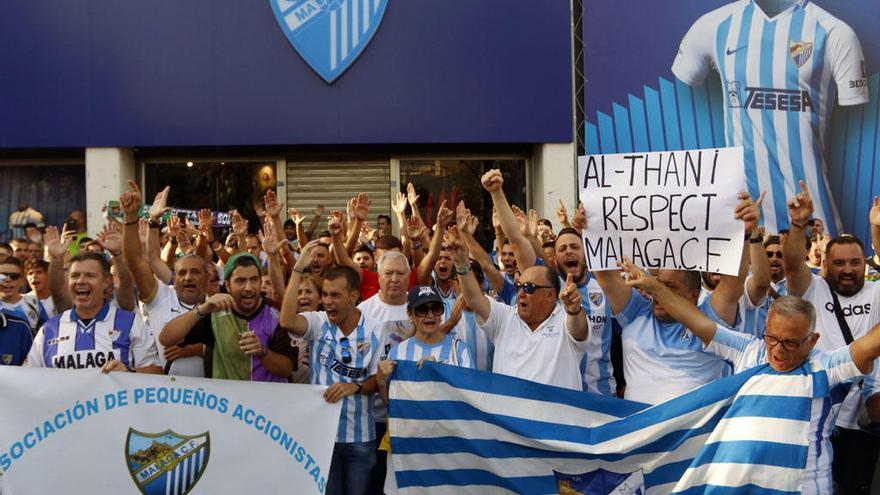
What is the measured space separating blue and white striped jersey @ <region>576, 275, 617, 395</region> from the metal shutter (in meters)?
→ 10.1

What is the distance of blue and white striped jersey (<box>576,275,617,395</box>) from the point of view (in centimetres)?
574

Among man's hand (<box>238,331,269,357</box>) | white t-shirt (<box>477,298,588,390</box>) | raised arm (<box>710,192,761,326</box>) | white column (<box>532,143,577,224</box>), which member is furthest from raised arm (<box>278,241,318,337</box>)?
white column (<box>532,143,577,224</box>)

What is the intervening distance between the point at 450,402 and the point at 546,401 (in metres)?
0.55

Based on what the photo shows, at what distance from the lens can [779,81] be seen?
1500cm

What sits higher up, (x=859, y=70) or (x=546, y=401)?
(x=859, y=70)

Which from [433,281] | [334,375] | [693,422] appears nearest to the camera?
[693,422]

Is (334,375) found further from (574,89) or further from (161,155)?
(161,155)

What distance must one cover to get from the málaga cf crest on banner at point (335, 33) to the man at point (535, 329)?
32.9 feet

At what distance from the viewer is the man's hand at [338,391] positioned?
5.31 meters

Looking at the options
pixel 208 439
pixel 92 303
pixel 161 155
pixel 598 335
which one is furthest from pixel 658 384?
pixel 161 155

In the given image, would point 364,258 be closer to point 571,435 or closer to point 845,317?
point 571,435

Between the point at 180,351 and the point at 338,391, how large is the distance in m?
1.11

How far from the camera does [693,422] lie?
4746 millimetres

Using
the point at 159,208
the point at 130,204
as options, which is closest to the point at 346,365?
the point at 130,204
